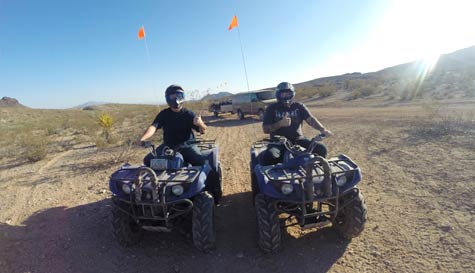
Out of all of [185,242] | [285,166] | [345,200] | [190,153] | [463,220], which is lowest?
[463,220]

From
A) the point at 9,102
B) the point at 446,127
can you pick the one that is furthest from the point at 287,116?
the point at 9,102

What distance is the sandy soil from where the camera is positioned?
3.36 m

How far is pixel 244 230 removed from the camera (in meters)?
4.18

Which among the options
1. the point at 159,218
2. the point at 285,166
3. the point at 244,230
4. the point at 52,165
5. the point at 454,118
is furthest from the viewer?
the point at 454,118

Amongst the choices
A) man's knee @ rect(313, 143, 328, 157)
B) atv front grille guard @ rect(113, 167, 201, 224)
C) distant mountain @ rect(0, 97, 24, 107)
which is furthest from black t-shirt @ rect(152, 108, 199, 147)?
distant mountain @ rect(0, 97, 24, 107)

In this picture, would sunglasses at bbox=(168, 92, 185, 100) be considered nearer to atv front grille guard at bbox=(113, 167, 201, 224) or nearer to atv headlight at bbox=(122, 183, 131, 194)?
atv front grille guard at bbox=(113, 167, 201, 224)

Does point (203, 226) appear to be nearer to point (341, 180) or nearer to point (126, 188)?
point (126, 188)

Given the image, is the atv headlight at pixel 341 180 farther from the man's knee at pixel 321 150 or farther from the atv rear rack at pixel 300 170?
the man's knee at pixel 321 150

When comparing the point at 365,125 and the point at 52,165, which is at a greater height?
the point at 52,165

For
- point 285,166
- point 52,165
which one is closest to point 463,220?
point 285,166

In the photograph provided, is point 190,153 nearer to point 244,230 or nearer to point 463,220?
point 244,230

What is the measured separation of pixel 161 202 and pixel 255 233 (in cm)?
149

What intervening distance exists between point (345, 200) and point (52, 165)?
864 cm

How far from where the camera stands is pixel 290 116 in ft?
16.0
